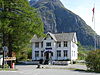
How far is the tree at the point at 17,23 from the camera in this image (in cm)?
2997

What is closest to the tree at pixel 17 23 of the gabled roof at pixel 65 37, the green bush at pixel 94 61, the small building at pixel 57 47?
the green bush at pixel 94 61

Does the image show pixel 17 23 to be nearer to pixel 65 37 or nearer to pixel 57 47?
pixel 57 47

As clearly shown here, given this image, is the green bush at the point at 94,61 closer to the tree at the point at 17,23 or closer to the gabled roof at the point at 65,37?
the tree at the point at 17,23

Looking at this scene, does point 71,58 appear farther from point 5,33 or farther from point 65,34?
point 5,33

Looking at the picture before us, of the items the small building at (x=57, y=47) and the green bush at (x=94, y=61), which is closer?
the green bush at (x=94, y=61)

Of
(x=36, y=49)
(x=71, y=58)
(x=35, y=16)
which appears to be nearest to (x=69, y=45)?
(x=71, y=58)

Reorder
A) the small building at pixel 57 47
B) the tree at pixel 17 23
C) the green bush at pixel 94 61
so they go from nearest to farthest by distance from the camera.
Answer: the tree at pixel 17 23, the green bush at pixel 94 61, the small building at pixel 57 47

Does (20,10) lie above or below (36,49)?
above

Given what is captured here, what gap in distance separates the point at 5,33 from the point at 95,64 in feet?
43.8

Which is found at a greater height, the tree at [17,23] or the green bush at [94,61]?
the tree at [17,23]

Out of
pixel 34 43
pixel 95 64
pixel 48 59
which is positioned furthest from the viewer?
pixel 34 43

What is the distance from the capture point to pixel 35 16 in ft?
107

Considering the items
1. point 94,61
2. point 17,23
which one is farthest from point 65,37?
point 17,23

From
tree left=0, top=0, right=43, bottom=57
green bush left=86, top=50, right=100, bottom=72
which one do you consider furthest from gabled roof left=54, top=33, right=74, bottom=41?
green bush left=86, top=50, right=100, bottom=72
